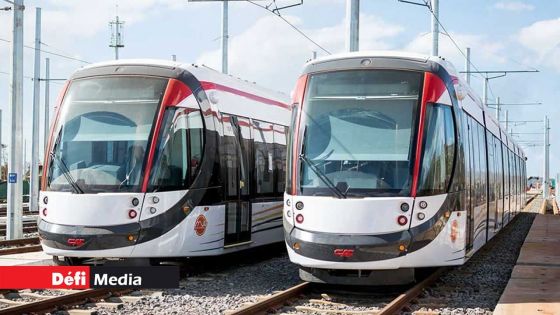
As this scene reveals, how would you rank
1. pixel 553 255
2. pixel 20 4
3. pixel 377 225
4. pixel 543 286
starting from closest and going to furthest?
1. pixel 377 225
2. pixel 543 286
3. pixel 553 255
4. pixel 20 4

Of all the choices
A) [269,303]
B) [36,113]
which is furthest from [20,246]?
[36,113]

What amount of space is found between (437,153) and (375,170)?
36.3 inches

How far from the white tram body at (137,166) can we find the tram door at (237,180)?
0.16 m

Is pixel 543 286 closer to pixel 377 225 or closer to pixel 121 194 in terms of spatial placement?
pixel 377 225

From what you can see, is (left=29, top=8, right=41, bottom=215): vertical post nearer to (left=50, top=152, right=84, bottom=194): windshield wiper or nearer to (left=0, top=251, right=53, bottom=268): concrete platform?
(left=0, top=251, right=53, bottom=268): concrete platform

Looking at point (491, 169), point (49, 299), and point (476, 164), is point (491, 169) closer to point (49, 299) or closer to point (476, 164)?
point (476, 164)

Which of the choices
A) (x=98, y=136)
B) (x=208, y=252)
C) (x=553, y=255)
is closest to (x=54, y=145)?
(x=98, y=136)

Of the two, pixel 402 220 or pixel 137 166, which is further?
pixel 137 166

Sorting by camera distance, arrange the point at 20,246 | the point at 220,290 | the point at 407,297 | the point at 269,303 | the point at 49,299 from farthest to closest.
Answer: the point at 20,246 < the point at 220,290 < the point at 407,297 < the point at 269,303 < the point at 49,299

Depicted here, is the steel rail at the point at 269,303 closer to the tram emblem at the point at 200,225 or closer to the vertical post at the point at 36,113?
the tram emblem at the point at 200,225

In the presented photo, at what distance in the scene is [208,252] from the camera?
13281mm

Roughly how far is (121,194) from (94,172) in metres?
0.61

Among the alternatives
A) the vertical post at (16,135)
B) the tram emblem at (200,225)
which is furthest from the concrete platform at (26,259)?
the vertical post at (16,135)

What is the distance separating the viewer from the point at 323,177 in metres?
11.1
